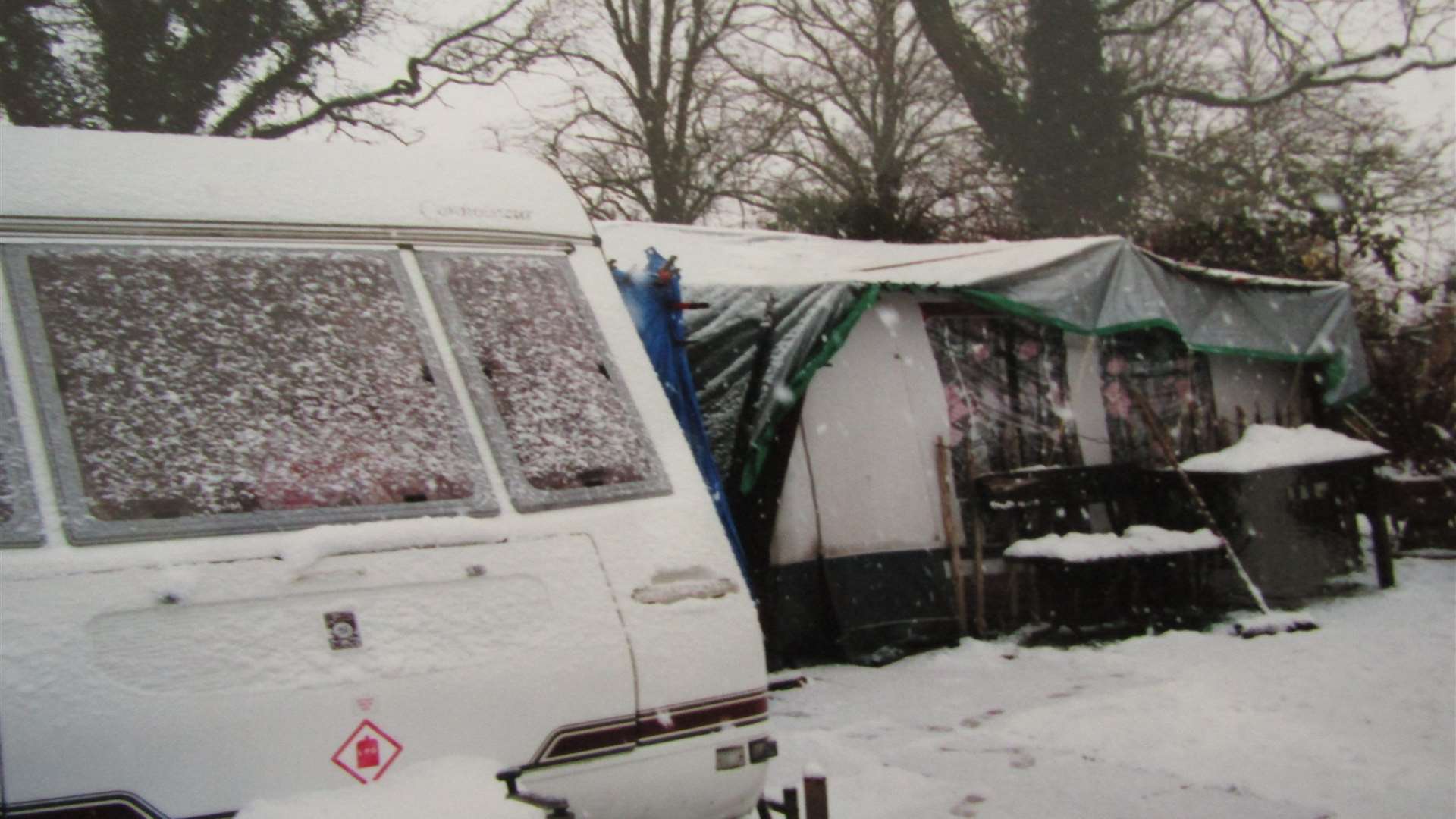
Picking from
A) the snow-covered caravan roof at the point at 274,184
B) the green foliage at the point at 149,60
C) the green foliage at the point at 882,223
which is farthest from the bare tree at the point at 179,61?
the snow-covered caravan roof at the point at 274,184

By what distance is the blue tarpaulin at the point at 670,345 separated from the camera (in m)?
5.57

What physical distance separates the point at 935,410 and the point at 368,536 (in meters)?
6.27

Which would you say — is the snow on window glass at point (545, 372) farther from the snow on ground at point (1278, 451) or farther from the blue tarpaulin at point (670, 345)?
the snow on ground at point (1278, 451)

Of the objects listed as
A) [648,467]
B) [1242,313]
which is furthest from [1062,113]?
[648,467]

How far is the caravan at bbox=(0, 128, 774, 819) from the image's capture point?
7.96ft

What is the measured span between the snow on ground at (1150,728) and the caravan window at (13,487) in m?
3.26

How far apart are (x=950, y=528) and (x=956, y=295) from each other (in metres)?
1.67

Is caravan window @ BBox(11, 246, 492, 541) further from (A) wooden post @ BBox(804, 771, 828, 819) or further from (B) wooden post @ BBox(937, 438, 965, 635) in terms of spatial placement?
(B) wooden post @ BBox(937, 438, 965, 635)

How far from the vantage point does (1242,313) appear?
10.1 metres

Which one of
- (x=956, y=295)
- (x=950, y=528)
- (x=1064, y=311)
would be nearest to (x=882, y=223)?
(x=1064, y=311)

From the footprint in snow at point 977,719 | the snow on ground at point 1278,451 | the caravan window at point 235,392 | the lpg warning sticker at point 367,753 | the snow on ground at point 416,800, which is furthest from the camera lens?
the snow on ground at point 1278,451

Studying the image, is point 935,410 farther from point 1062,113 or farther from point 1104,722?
point 1062,113

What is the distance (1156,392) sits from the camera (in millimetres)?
9867

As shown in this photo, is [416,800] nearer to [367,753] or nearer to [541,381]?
[367,753]
